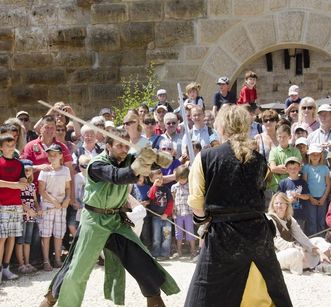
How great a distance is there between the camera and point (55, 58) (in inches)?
447

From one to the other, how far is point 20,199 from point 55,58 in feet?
15.8

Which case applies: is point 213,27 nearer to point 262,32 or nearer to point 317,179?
point 262,32

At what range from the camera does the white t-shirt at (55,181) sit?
23.8 feet

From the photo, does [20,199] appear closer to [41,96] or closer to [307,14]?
[41,96]

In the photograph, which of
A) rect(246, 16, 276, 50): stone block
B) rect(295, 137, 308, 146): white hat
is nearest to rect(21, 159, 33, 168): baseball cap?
→ rect(295, 137, 308, 146): white hat

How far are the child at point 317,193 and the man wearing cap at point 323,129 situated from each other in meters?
0.30

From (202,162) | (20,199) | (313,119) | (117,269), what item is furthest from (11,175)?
(313,119)

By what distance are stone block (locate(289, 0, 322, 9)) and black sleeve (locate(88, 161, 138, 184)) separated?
6.68 metres

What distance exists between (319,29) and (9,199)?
591cm

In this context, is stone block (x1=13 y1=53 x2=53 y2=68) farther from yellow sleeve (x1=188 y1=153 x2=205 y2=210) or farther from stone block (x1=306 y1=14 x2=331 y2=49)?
yellow sleeve (x1=188 y1=153 x2=205 y2=210)

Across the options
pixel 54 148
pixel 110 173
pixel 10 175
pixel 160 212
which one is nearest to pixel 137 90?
pixel 160 212

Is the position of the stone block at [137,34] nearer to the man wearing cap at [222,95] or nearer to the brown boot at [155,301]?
the man wearing cap at [222,95]

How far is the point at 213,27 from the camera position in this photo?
1091 cm

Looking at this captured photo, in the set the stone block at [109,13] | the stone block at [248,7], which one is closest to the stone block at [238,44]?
→ the stone block at [248,7]
